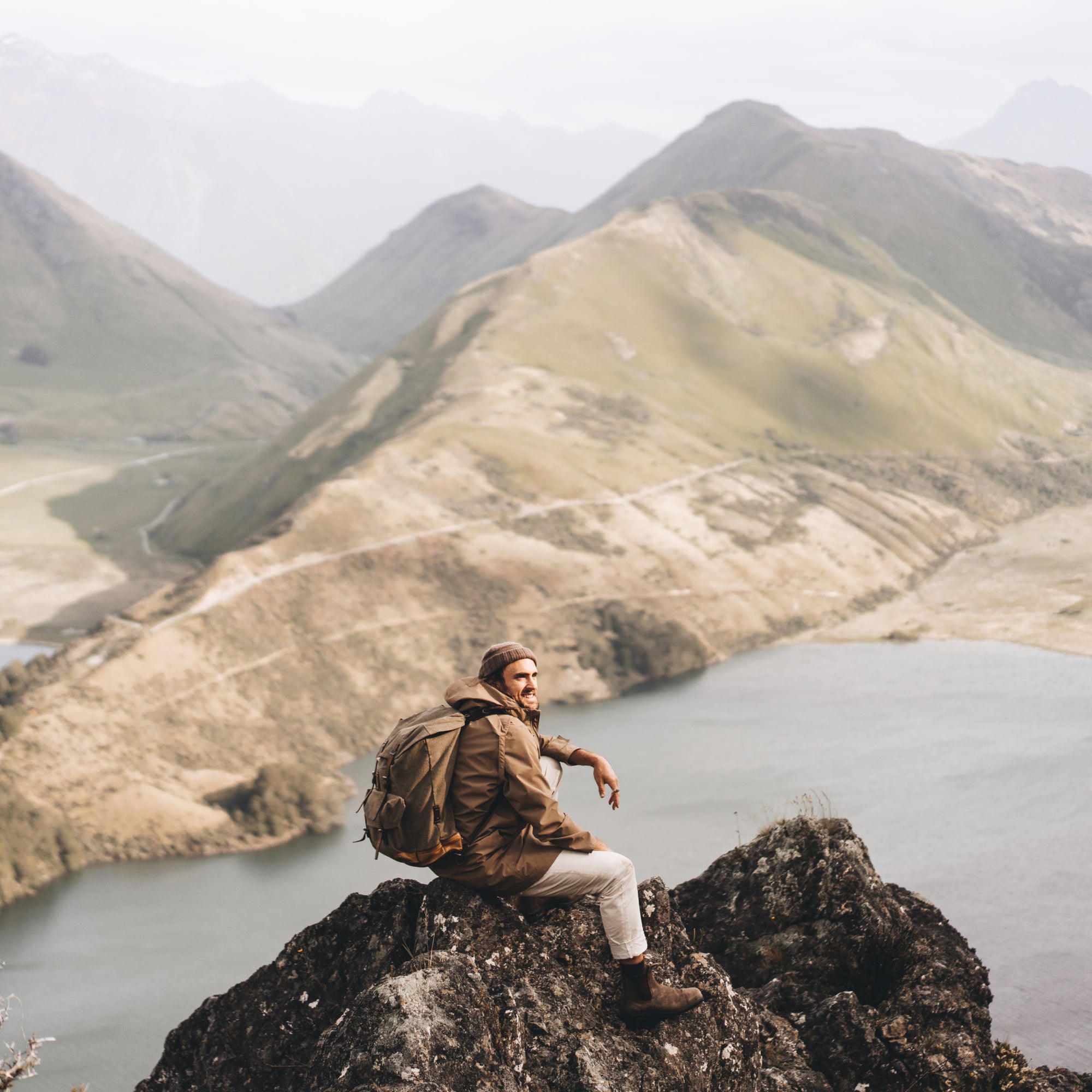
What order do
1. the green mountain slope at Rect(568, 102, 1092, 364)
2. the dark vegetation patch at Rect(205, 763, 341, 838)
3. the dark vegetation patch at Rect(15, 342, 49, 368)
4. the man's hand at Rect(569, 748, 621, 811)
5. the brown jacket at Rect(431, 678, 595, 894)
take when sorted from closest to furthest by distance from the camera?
the brown jacket at Rect(431, 678, 595, 894) → the man's hand at Rect(569, 748, 621, 811) → the dark vegetation patch at Rect(205, 763, 341, 838) → the green mountain slope at Rect(568, 102, 1092, 364) → the dark vegetation patch at Rect(15, 342, 49, 368)

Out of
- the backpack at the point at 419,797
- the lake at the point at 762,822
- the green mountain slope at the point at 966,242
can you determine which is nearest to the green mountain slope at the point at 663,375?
the green mountain slope at the point at 966,242

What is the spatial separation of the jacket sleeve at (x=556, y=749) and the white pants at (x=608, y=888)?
58cm

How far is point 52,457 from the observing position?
133125mm

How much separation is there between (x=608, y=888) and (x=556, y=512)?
Answer: 6225 cm

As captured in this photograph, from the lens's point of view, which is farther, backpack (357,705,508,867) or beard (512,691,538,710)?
beard (512,691,538,710)

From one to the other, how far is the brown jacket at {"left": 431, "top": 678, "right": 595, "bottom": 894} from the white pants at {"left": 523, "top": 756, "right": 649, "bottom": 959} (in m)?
0.10

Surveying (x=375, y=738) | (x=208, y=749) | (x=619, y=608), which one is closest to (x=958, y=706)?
(x=619, y=608)

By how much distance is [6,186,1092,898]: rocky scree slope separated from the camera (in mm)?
48594

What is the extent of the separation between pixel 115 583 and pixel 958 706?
65397 millimetres

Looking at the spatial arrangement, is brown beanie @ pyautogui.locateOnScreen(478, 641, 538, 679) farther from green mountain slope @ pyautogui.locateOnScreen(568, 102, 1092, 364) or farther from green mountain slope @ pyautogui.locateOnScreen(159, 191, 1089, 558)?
green mountain slope @ pyautogui.locateOnScreen(568, 102, 1092, 364)

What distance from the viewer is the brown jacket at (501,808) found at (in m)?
7.41

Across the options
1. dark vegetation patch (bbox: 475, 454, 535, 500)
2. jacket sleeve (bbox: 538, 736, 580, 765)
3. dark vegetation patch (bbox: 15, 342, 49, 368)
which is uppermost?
dark vegetation patch (bbox: 15, 342, 49, 368)

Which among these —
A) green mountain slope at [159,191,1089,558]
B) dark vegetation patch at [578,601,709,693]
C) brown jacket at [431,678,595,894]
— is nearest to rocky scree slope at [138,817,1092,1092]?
brown jacket at [431,678,595,894]

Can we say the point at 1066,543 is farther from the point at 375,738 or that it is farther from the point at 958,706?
the point at 375,738
